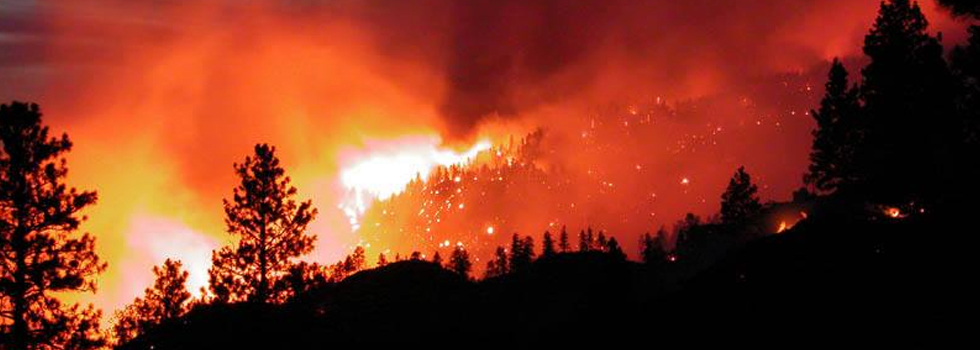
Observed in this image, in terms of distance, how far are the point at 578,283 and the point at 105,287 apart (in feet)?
647

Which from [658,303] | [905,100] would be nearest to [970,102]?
[658,303]

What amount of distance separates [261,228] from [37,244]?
549 inches

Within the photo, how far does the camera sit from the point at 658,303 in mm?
27266

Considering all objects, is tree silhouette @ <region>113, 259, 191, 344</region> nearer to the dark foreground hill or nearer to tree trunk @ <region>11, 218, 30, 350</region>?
the dark foreground hill

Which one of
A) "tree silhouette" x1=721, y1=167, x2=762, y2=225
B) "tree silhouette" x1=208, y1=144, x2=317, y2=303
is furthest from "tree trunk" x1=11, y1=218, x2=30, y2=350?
"tree silhouette" x1=721, y1=167, x2=762, y2=225

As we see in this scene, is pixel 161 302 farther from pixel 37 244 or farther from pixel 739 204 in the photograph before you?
pixel 739 204

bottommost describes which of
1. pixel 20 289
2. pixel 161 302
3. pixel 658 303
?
pixel 658 303

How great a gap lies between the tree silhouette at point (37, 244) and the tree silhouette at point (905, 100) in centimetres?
4201

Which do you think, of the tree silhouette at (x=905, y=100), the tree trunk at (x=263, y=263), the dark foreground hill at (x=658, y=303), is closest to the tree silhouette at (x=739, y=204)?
the tree silhouette at (x=905, y=100)

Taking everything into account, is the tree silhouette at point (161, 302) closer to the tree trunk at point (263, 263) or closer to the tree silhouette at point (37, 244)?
the tree trunk at point (263, 263)

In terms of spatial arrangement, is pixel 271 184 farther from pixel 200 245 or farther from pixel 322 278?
pixel 200 245

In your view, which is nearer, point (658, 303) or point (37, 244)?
point (37, 244)

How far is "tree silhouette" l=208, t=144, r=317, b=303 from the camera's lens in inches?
1366

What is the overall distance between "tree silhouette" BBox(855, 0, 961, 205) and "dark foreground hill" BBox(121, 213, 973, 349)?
1147 cm
